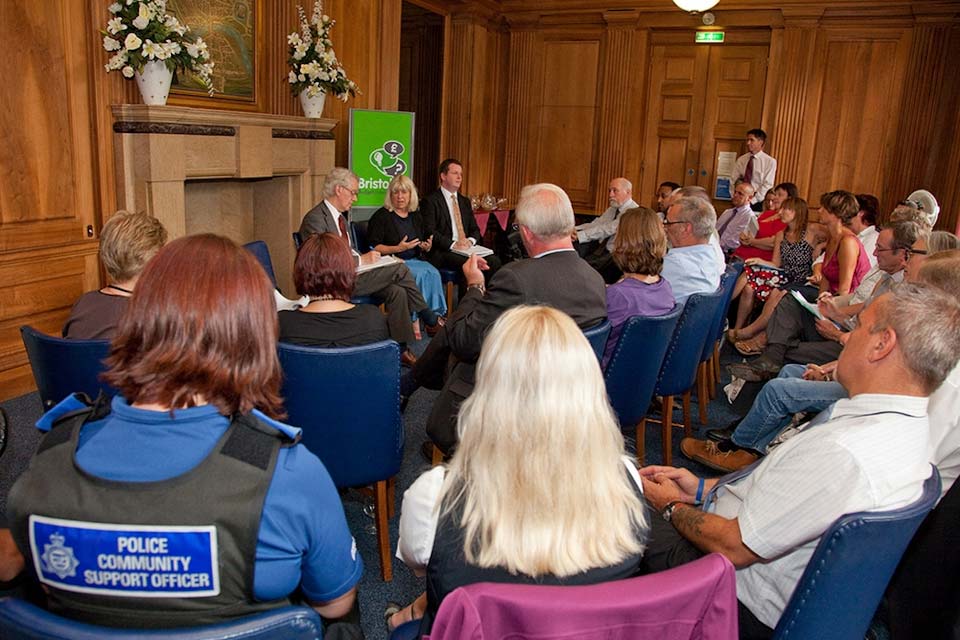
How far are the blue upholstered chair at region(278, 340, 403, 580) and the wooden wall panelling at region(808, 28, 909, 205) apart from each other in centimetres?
722

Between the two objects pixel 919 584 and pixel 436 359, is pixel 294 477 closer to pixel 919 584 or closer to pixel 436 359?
pixel 919 584

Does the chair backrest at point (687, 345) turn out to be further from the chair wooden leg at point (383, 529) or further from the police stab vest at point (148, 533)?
the police stab vest at point (148, 533)

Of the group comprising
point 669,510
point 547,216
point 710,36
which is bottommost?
point 669,510

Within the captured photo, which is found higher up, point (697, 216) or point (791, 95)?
point (791, 95)

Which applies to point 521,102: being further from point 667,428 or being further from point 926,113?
point 667,428

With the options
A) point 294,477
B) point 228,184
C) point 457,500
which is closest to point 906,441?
point 457,500

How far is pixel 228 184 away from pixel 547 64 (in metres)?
4.92

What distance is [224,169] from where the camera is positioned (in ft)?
16.5

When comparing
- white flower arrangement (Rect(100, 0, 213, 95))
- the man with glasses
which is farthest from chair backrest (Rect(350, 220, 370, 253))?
the man with glasses

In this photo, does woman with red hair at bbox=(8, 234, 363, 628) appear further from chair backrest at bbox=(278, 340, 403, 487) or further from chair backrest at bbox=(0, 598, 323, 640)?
chair backrest at bbox=(278, 340, 403, 487)

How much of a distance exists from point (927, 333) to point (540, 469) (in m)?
0.98

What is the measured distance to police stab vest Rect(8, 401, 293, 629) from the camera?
41.9 inches

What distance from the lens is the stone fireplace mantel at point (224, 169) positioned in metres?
4.37

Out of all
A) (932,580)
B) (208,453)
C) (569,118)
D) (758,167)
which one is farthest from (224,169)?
(758,167)
